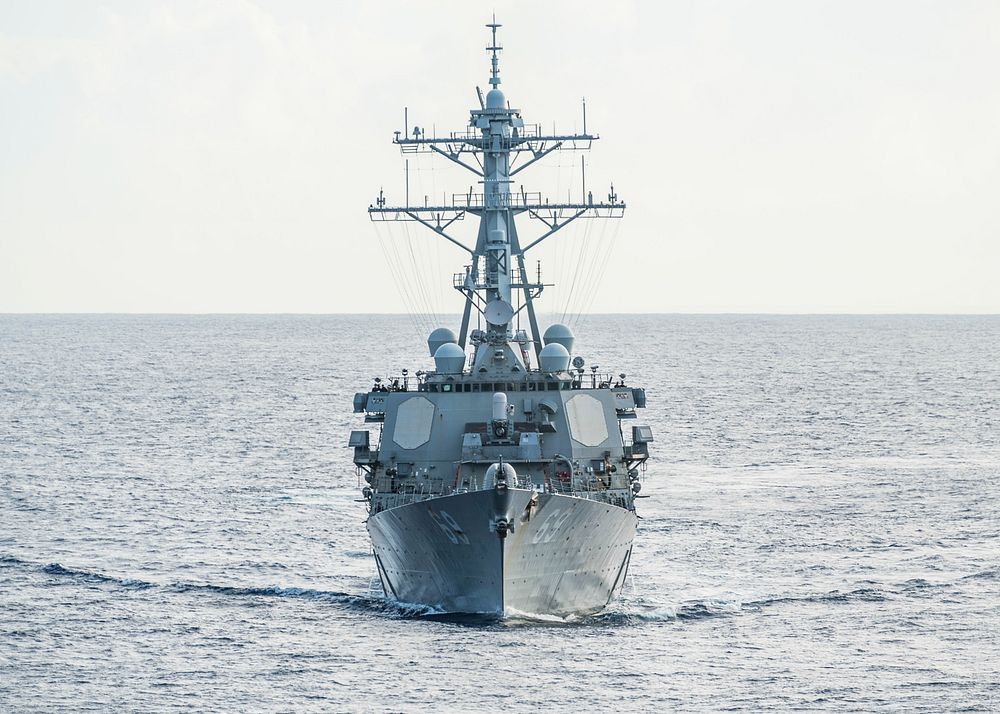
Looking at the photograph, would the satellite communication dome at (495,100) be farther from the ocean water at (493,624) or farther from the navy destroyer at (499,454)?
the ocean water at (493,624)

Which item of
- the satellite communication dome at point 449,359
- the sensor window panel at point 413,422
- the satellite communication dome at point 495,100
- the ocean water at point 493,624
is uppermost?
the satellite communication dome at point 495,100

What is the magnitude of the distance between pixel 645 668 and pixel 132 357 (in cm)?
12846

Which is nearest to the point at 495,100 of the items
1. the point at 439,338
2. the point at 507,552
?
the point at 439,338

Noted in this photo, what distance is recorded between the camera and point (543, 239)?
4506 cm

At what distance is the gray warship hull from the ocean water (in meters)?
0.81

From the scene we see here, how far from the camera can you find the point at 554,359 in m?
42.1

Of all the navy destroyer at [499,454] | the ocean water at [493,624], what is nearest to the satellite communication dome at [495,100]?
the navy destroyer at [499,454]

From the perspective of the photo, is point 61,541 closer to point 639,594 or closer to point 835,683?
point 639,594

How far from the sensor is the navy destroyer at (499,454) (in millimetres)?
36312

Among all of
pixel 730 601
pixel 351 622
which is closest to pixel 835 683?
pixel 730 601

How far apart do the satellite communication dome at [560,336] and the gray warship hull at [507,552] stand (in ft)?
21.8

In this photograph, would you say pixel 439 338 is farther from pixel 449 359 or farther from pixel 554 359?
pixel 554 359

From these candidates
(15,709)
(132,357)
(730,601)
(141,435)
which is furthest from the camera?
(132,357)

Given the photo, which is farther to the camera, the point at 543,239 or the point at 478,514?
the point at 543,239
